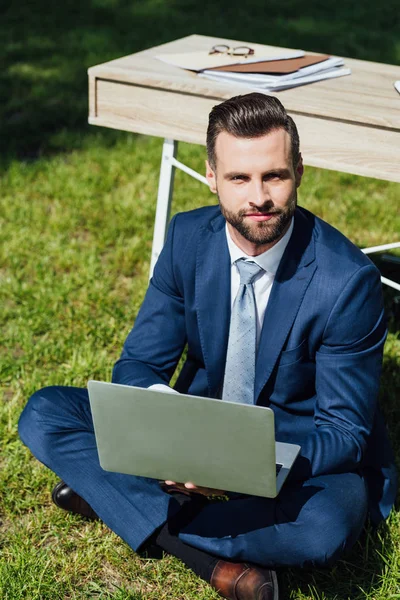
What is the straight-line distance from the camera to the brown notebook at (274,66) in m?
3.01

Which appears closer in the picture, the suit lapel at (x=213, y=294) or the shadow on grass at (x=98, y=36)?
the suit lapel at (x=213, y=294)

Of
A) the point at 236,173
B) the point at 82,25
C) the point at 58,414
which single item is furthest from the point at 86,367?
the point at 82,25

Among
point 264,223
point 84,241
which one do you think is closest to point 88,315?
point 84,241

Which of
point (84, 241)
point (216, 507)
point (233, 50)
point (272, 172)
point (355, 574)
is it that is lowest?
point (355, 574)

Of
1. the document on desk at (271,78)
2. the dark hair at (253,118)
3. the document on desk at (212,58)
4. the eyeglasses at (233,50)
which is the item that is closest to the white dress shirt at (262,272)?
the dark hair at (253,118)

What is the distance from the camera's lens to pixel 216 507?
8.35 ft

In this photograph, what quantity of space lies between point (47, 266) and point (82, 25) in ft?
15.5

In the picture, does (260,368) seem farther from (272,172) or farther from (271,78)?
(271,78)

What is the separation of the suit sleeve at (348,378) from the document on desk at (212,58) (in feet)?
3.53

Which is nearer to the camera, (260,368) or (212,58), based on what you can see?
(260,368)

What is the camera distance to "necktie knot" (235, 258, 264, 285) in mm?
2535

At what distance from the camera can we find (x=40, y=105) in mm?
6418

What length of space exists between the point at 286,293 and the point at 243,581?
80 centimetres

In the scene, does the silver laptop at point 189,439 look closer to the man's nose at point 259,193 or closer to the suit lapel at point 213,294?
the suit lapel at point 213,294
